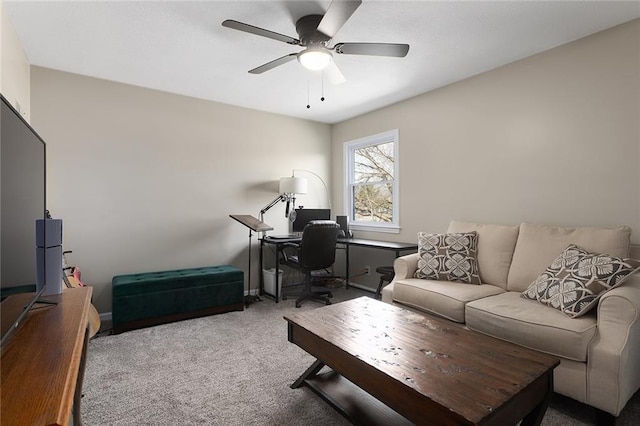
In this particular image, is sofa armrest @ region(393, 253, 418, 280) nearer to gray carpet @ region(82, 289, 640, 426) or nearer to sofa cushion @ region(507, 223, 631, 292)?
sofa cushion @ region(507, 223, 631, 292)

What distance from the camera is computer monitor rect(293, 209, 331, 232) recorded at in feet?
14.8

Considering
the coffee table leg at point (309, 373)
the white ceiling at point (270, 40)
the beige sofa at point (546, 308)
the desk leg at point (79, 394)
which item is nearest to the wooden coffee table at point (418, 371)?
the coffee table leg at point (309, 373)

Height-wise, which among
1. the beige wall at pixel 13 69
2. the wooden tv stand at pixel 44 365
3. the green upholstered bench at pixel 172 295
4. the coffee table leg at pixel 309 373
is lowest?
the coffee table leg at pixel 309 373

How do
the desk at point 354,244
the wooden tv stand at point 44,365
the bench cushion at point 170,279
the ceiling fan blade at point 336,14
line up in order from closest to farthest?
the wooden tv stand at point 44,365
the ceiling fan blade at point 336,14
the bench cushion at point 170,279
the desk at point 354,244

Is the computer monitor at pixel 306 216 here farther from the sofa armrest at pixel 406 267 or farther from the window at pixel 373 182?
the sofa armrest at pixel 406 267

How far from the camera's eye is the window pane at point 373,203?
4363 millimetres

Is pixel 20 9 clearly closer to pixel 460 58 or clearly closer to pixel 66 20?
pixel 66 20

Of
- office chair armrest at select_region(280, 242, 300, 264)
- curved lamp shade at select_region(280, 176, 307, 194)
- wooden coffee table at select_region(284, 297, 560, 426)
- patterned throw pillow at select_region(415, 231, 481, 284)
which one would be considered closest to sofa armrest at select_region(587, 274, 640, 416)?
wooden coffee table at select_region(284, 297, 560, 426)

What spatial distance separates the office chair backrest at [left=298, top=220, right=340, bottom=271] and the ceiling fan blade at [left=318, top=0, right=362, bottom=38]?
206 cm

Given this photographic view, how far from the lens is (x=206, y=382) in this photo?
2135 mm

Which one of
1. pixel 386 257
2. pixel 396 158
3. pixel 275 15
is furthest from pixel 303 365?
pixel 396 158

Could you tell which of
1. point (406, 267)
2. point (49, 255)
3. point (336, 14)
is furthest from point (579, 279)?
point (49, 255)

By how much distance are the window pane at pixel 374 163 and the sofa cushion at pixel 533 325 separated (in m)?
2.39

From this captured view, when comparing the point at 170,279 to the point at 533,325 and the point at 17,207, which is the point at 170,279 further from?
the point at 533,325
